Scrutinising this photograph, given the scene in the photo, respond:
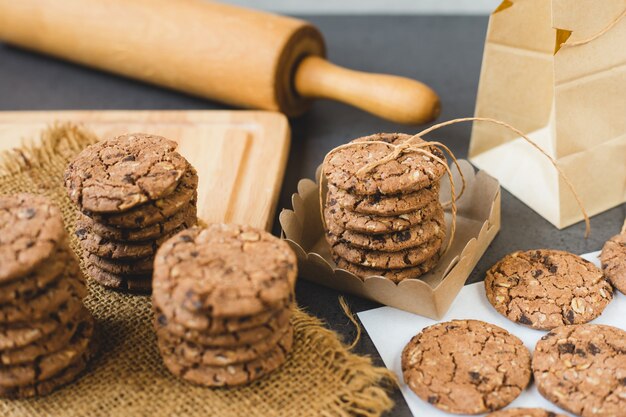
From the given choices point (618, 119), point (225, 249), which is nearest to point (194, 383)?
point (225, 249)

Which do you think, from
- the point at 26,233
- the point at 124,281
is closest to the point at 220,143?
the point at 124,281

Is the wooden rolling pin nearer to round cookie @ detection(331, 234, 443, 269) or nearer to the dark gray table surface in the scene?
the dark gray table surface

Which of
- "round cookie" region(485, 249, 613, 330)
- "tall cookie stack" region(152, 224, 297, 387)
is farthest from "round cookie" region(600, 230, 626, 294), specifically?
"tall cookie stack" region(152, 224, 297, 387)

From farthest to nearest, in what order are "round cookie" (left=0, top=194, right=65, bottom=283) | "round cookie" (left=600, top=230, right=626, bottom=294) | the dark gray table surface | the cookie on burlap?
1. the dark gray table surface
2. "round cookie" (left=600, top=230, right=626, bottom=294)
3. the cookie on burlap
4. "round cookie" (left=0, top=194, right=65, bottom=283)

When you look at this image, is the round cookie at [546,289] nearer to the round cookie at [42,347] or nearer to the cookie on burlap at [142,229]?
the cookie on burlap at [142,229]

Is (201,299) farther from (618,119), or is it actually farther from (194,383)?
(618,119)
